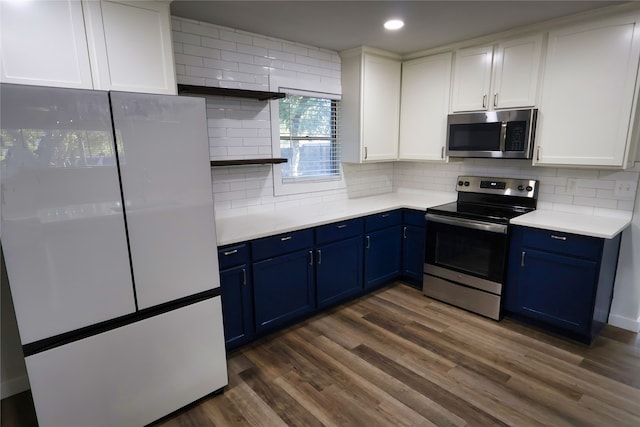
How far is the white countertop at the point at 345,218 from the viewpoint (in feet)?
8.04

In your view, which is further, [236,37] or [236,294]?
[236,37]

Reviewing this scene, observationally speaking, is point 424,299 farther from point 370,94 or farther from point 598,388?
point 370,94

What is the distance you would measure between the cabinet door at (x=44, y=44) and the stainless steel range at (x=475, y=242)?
282cm

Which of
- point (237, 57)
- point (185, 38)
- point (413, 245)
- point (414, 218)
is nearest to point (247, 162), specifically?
point (237, 57)

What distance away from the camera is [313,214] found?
3082 millimetres

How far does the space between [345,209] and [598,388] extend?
7.19 feet

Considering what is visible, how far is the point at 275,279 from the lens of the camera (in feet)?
8.75

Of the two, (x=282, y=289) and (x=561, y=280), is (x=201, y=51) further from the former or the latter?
(x=561, y=280)

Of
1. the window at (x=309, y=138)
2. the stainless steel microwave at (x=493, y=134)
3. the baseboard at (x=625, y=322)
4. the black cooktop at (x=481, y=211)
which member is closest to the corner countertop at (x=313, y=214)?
the black cooktop at (x=481, y=211)

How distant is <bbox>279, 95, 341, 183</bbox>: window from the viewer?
3.26 meters

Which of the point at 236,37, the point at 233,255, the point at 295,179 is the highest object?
the point at 236,37

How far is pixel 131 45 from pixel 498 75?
110 inches

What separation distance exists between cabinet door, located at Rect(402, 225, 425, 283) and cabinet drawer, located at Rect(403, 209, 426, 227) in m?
0.04

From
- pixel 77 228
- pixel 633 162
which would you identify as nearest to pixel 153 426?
pixel 77 228
